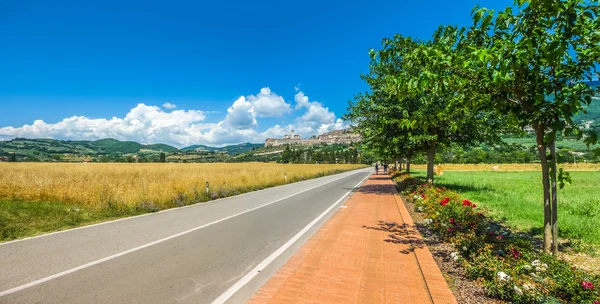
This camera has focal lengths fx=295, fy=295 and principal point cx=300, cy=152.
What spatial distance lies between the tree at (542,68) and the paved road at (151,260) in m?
4.51

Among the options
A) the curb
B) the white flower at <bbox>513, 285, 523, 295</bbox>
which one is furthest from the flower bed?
the curb

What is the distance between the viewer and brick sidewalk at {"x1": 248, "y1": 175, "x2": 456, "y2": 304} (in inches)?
160

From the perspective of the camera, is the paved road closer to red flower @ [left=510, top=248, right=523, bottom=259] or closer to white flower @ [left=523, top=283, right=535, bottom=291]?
white flower @ [left=523, top=283, right=535, bottom=291]

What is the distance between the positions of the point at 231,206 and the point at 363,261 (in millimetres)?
8018

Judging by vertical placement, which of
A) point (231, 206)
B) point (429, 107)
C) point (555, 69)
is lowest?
point (231, 206)

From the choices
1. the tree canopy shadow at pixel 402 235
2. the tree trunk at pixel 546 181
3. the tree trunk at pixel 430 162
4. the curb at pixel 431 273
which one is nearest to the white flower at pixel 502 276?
the curb at pixel 431 273

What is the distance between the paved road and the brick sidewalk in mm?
406

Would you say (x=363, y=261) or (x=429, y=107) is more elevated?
(x=429, y=107)

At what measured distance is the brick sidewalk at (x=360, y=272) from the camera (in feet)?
13.3

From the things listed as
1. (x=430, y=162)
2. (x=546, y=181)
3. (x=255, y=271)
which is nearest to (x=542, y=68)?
(x=546, y=181)

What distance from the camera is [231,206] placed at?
12.4 m

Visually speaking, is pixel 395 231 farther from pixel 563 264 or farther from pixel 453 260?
pixel 563 264

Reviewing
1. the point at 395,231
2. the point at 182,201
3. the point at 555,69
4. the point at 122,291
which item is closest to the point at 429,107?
the point at 395,231

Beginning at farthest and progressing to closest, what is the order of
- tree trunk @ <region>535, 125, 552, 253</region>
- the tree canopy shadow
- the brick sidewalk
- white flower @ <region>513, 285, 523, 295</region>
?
the tree canopy shadow, tree trunk @ <region>535, 125, 552, 253</region>, the brick sidewalk, white flower @ <region>513, 285, 523, 295</region>
